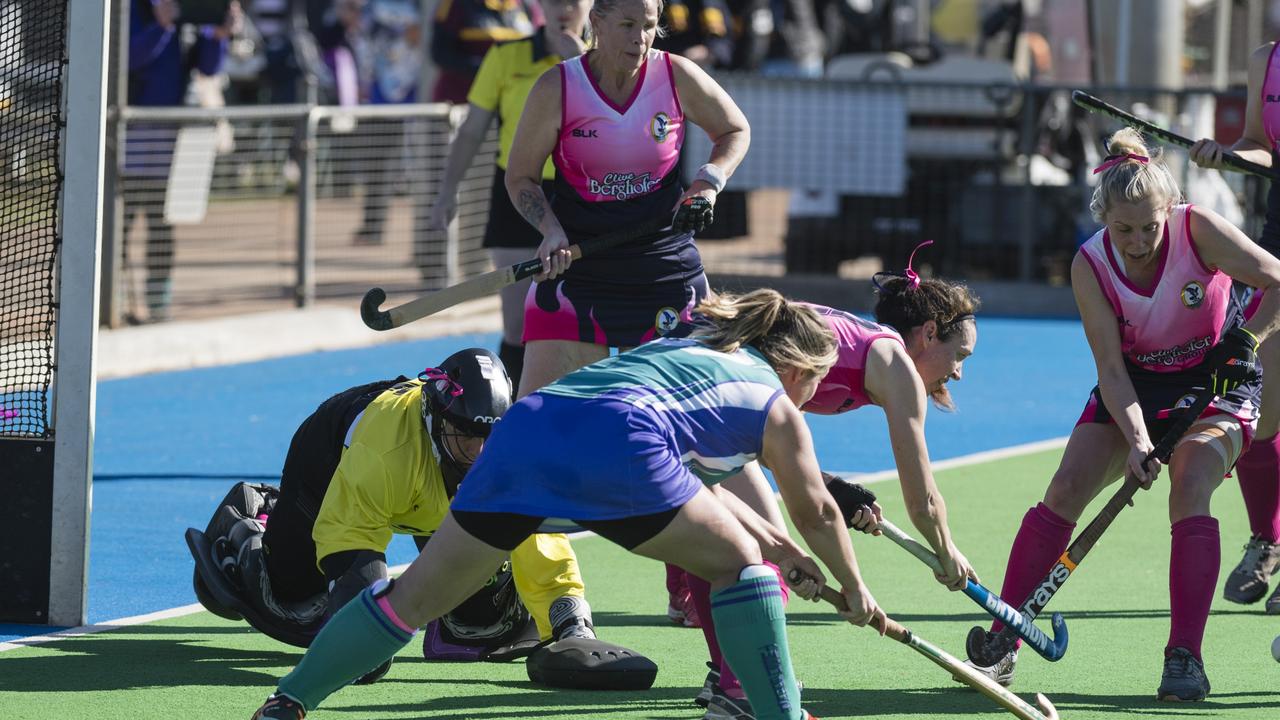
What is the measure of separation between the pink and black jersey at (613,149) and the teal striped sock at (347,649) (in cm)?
187

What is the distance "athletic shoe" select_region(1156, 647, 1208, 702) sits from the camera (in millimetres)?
5285

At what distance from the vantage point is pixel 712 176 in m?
6.03

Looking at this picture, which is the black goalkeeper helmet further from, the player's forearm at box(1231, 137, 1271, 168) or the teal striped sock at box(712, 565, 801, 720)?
the player's forearm at box(1231, 137, 1271, 168)

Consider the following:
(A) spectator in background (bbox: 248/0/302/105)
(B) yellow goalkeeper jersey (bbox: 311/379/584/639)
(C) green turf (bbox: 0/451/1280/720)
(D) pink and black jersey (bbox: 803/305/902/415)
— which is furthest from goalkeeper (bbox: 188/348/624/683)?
(A) spectator in background (bbox: 248/0/302/105)

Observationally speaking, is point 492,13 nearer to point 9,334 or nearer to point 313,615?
point 9,334

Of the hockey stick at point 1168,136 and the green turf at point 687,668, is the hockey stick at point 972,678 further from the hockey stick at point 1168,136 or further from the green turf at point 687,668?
the hockey stick at point 1168,136

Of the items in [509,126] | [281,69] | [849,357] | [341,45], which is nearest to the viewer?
[849,357]

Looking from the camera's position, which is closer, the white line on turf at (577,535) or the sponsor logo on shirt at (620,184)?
the white line on turf at (577,535)

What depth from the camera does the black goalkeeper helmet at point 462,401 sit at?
5145mm

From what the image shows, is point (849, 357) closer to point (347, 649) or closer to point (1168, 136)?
point (347, 649)

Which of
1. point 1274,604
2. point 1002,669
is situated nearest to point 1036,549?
point 1002,669

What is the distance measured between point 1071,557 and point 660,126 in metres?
1.78

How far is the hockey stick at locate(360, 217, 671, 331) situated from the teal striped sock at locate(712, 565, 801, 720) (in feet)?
5.79

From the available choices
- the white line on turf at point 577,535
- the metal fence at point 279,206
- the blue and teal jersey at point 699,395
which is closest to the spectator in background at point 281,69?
the metal fence at point 279,206
